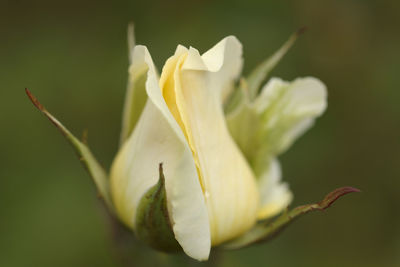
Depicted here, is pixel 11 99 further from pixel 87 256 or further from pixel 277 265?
pixel 277 265

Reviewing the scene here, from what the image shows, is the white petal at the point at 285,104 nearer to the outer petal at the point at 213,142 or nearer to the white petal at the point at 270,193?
Answer: the white petal at the point at 270,193

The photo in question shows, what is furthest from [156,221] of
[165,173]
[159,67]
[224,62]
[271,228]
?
[159,67]

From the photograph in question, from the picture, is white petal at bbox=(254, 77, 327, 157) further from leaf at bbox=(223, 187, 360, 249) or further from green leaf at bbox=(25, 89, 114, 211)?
green leaf at bbox=(25, 89, 114, 211)

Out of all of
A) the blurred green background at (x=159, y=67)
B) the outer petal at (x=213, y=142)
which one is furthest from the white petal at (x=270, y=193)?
the blurred green background at (x=159, y=67)

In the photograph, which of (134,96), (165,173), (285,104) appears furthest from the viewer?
(285,104)

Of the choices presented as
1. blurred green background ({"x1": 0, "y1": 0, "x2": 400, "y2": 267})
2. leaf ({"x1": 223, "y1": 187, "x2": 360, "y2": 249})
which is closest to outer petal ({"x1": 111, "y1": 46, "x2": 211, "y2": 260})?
leaf ({"x1": 223, "y1": 187, "x2": 360, "y2": 249})

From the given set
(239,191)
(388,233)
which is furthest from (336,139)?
(239,191)

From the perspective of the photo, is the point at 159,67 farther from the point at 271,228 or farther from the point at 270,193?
the point at 271,228
